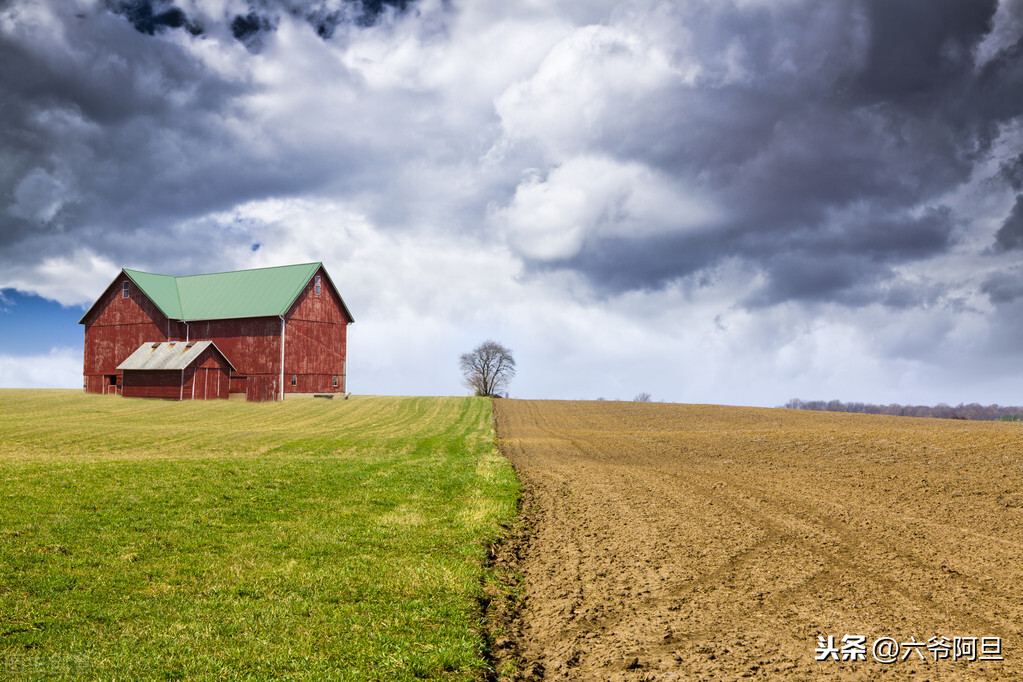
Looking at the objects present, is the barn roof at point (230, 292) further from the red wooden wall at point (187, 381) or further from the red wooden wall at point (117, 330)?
the red wooden wall at point (187, 381)

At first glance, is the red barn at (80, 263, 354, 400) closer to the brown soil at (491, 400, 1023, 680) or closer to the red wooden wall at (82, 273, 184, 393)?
the red wooden wall at (82, 273, 184, 393)

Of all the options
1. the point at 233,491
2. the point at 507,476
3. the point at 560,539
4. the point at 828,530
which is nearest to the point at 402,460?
the point at 507,476

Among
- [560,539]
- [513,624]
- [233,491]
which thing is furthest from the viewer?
[233,491]

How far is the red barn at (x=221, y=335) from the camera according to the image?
51.0m

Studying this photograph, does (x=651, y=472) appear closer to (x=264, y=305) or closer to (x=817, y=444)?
(x=817, y=444)

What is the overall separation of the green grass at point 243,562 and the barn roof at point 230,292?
101ft

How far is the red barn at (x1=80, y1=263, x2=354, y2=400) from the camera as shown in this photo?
51031 mm

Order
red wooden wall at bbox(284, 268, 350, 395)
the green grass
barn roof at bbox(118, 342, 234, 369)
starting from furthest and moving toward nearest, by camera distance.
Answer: red wooden wall at bbox(284, 268, 350, 395)
barn roof at bbox(118, 342, 234, 369)
the green grass

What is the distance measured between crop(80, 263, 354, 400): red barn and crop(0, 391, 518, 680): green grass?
2860cm

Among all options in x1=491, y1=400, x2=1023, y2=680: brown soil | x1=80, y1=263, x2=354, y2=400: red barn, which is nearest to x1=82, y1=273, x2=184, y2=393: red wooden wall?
x1=80, y1=263, x2=354, y2=400: red barn

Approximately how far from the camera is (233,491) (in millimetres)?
14961

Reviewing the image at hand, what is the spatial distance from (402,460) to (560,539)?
36.5 ft

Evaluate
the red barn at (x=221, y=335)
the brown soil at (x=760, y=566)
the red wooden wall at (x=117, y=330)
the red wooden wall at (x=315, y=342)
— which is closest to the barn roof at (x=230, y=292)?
the red barn at (x=221, y=335)

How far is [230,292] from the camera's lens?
56.1 metres
